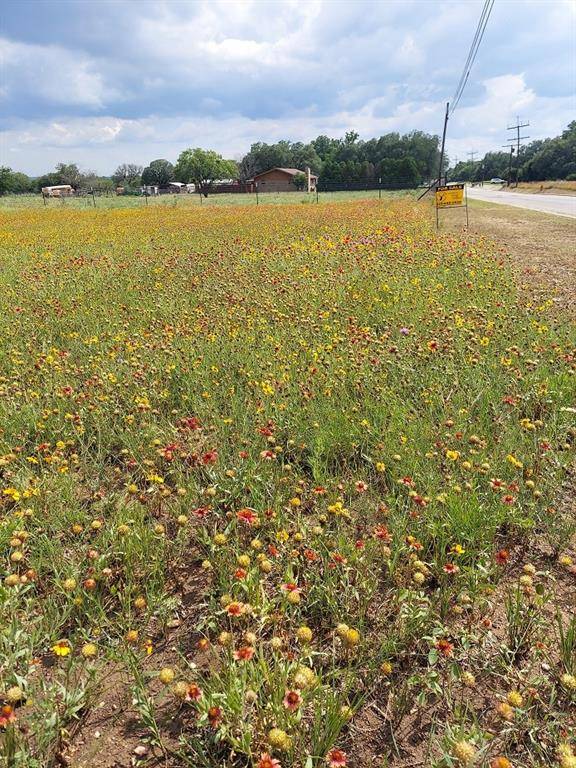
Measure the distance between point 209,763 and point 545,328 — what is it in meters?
3.97

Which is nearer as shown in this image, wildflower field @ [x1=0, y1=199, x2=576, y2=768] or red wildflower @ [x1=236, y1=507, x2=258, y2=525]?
wildflower field @ [x1=0, y1=199, x2=576, y2=768]

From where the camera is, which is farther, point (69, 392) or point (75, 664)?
point (69, 392)

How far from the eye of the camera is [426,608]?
1.80m

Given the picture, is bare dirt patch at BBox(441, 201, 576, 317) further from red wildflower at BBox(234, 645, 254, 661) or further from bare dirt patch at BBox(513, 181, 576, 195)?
bare dirt patch at BBox(513, 181, 576, 195)

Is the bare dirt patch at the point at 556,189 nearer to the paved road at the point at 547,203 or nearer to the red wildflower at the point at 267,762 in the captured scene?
the paved road at the point at 547,203

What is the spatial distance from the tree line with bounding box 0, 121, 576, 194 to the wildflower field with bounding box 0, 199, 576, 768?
75.0 meters

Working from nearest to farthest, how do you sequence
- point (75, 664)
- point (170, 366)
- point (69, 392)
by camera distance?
point (75, 664) → point (69, 392) → point (170, 366)

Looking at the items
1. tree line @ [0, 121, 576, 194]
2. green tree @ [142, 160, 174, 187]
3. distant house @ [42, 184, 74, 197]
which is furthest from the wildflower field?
green tree @ [142, 160, 174, 187]

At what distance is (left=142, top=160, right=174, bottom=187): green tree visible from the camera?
105 metres

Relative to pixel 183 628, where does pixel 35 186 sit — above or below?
above

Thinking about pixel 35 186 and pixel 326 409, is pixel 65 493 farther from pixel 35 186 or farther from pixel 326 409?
pixel 35 186

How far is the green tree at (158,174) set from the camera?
105188 millimetres

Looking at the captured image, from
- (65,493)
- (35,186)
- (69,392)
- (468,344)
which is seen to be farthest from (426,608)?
(35,186)

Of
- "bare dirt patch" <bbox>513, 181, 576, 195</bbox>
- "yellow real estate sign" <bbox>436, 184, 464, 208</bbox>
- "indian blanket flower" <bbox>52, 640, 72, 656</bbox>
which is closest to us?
"indian blanket flower" <bbox>52, 640, 72, 656</bbox>
